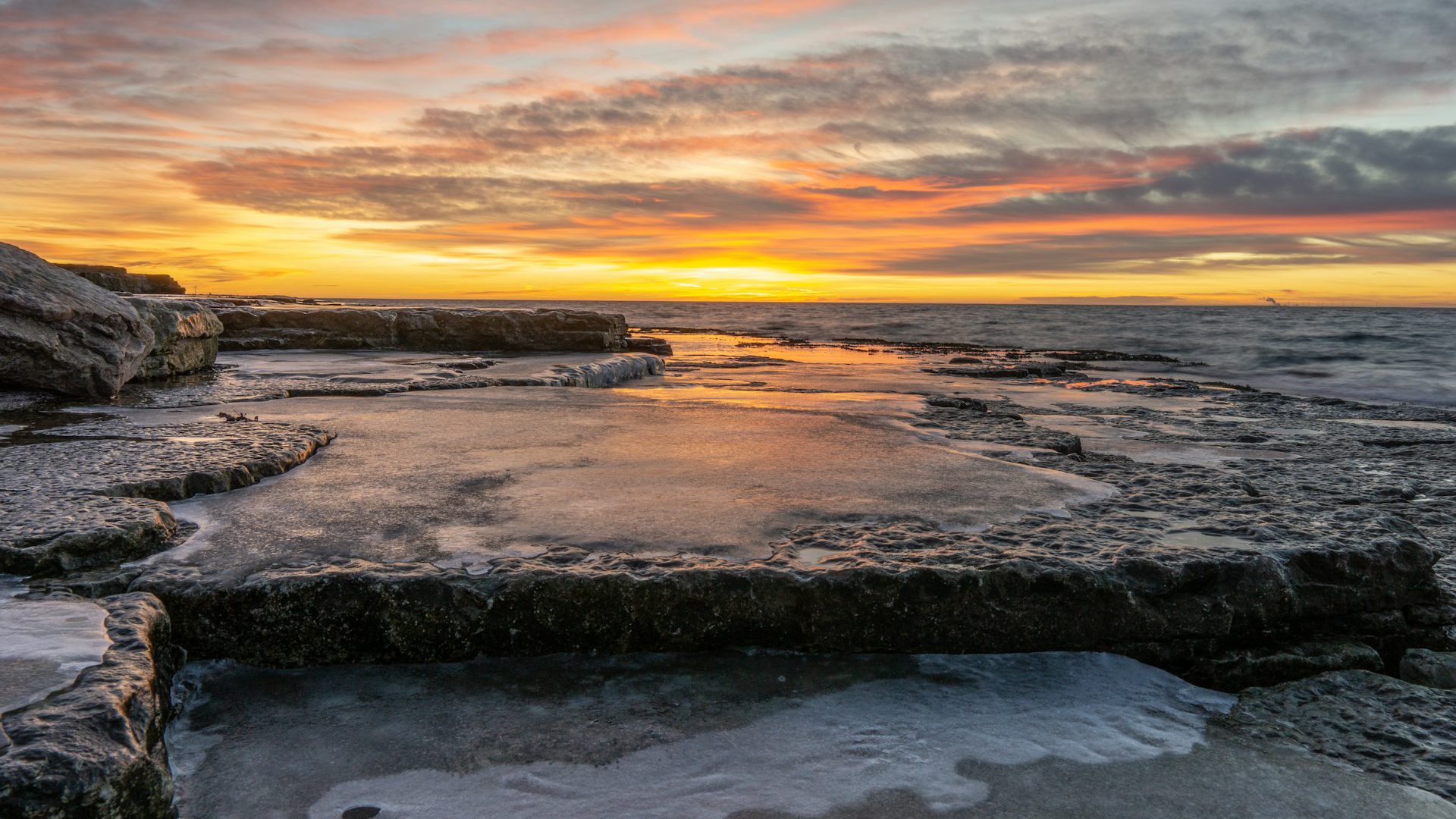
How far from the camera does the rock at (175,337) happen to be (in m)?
6.85

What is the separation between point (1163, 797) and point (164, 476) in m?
3.37

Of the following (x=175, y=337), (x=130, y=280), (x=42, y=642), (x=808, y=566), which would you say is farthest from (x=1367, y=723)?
(x=130, y=280)

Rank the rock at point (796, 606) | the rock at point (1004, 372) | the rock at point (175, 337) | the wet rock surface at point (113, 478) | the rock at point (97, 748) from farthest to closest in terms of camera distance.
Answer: the rock at point (1004, 372) < the rock at point (175, 337) < the wet rock surface at point (113, 478) < the rock at point (796, 606) < the rock at point (97, 748)

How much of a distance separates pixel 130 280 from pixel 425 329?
50101 millimetres

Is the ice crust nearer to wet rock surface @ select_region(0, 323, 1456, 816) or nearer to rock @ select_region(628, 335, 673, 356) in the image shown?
wet rock surface @ select_region(0, 323, 1456, 816)

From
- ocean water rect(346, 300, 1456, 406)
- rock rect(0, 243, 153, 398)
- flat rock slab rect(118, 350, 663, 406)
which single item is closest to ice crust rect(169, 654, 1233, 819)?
rock rect(0, 243, 153, 398)

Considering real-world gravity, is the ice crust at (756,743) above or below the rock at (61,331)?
below

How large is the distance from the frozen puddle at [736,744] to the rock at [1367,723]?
0.09 m

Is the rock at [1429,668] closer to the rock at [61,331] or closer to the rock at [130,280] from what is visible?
the rock at [61,331]

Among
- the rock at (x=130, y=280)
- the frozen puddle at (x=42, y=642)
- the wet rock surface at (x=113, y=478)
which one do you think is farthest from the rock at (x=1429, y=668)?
the rock at (x=130, y=280)

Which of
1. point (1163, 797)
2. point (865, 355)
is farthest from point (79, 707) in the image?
point (865, 355)

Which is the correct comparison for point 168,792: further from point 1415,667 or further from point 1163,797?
point 1415,667

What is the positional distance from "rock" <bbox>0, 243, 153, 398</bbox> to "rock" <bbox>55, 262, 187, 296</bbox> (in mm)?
39832

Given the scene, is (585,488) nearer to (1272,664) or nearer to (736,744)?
(736,744)
